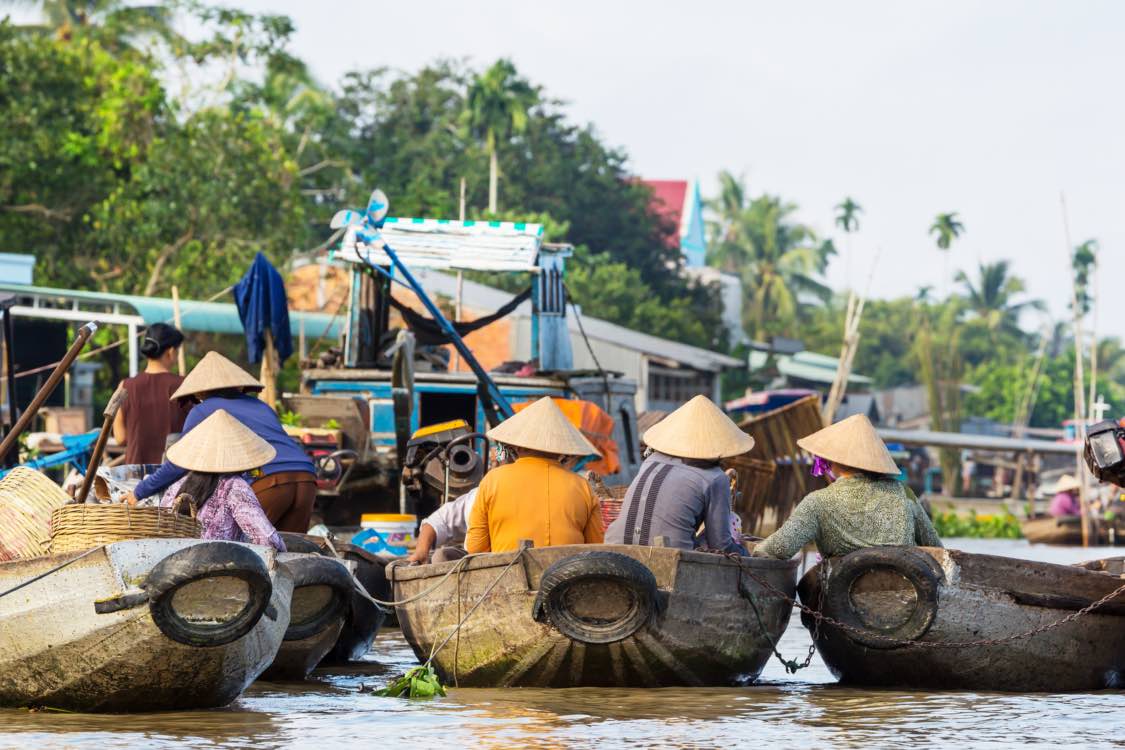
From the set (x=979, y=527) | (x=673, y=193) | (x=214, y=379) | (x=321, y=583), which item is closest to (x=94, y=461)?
(x=214, y=379)

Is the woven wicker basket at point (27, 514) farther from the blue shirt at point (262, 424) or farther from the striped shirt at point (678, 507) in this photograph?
the striped shirt at point (678, 507)

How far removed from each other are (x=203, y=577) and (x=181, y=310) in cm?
1583

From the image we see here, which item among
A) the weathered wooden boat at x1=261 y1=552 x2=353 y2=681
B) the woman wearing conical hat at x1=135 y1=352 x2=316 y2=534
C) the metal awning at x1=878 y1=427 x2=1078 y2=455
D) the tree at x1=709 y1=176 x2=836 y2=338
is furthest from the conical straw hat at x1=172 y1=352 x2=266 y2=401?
the tree at x1=709 y1=176 x2=836 y2=338

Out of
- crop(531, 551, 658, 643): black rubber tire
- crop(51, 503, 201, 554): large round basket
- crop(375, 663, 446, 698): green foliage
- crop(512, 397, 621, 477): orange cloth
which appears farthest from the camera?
crop(512, 397, 621, 477): orange cloth

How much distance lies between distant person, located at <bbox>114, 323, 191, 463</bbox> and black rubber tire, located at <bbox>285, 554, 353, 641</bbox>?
2024mm

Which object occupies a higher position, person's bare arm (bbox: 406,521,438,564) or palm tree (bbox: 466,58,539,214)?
palm tree (bbox: 466,58,539,214)

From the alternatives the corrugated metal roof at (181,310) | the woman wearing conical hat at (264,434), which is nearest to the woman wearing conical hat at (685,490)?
the woman wearing conical hat at (264,434)

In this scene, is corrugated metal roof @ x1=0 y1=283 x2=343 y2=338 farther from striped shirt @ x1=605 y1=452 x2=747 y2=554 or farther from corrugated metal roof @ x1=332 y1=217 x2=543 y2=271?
striped shirt @ x1=605 y1=452 x2=747 y2=554

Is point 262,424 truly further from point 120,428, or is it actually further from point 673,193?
point 673,193

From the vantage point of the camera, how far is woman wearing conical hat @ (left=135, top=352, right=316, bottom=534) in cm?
936

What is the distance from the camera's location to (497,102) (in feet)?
146

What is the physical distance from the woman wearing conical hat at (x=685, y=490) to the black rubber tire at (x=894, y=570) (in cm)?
52

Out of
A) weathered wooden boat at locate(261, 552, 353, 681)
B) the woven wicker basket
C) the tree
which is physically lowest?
weathered wooden boat at locate(261, 552, 353, 681)

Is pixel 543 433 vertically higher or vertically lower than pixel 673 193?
lower
